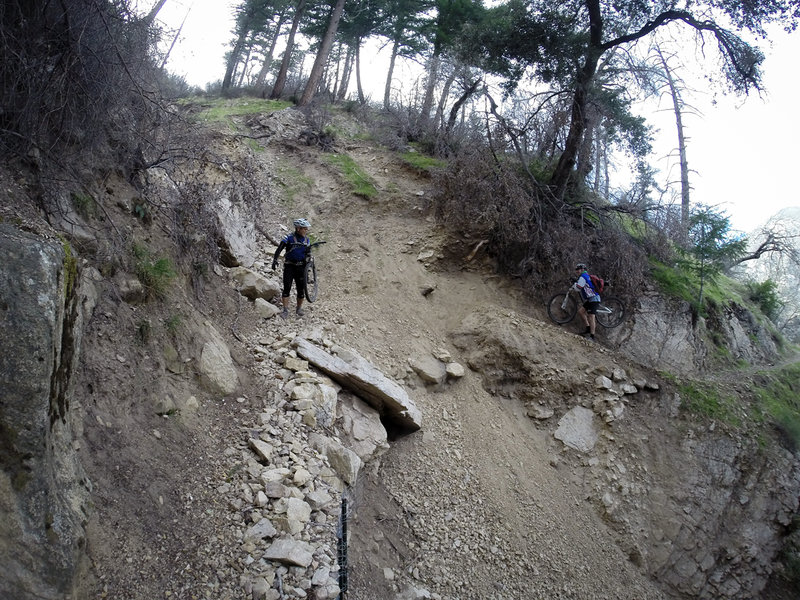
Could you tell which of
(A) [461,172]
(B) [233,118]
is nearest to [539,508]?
(A) [461,172]

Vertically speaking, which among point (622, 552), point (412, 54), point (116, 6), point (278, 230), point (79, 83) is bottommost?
point (622, 552)

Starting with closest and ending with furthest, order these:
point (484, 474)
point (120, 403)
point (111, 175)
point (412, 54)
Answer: point (120, 403) → point (111, 175) → point (484, 474) → point (412, 54)

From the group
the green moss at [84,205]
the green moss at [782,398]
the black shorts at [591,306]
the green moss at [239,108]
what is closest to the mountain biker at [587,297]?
the black shorts at [591,306]

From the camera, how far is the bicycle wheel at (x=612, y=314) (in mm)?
10203

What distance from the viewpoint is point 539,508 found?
288 inches

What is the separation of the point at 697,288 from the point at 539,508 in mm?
7945

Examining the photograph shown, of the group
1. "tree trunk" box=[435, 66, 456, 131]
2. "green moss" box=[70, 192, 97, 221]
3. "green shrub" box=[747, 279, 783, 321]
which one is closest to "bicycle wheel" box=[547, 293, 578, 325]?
"tree trunk" box=[435, 66, 456, 131]

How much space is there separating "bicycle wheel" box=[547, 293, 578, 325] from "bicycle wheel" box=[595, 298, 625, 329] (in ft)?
1.88

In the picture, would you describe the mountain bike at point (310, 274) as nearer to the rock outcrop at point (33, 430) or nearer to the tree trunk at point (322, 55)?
the rock outcrop at point (33, 430)

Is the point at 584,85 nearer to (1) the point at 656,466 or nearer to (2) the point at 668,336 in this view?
(2) the point at 668,336

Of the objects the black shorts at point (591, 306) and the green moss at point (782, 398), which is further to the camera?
the black shorts at point (591, 306)

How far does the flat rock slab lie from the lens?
667 centimetres

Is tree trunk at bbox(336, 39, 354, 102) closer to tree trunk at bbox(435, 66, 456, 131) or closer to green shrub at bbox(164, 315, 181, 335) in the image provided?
tree trunk at bbox(435, 66, 456, 131)

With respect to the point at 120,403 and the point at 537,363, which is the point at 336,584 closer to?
the point at 120,403
